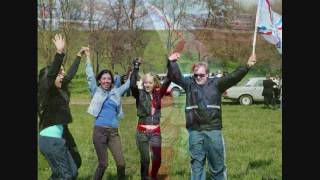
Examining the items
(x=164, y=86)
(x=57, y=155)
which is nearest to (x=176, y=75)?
(x=164, y=86)

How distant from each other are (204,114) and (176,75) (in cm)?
67

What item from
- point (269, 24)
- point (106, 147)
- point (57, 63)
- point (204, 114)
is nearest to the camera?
point (57, 63)

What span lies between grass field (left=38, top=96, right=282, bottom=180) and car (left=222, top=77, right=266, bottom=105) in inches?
5.6

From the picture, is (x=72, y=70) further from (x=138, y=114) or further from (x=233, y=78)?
(x=233, y=78)

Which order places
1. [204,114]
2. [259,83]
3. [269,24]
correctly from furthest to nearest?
1. [259,83]
2. [269,24]
3. [204,114]

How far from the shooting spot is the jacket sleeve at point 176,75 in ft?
29.1

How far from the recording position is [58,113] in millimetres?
9211

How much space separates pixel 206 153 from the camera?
8.74 m

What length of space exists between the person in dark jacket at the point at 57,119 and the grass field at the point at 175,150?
1.34 feet

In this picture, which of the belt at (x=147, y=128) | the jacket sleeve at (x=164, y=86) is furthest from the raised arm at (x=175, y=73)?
the belt at (x=147, y=128)

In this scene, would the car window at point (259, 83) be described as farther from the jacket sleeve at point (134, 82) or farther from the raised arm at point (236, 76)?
the jacket sleeve at point (134, 82)

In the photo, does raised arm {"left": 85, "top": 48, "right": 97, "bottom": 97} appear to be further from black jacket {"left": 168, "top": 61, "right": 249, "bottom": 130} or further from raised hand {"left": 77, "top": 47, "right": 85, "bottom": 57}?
black jacket {"left": 168, "top": 61, "right": 249, "bottom": 130}

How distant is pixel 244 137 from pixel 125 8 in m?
2.93

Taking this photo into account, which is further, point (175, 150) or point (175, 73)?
point (175, 150)
